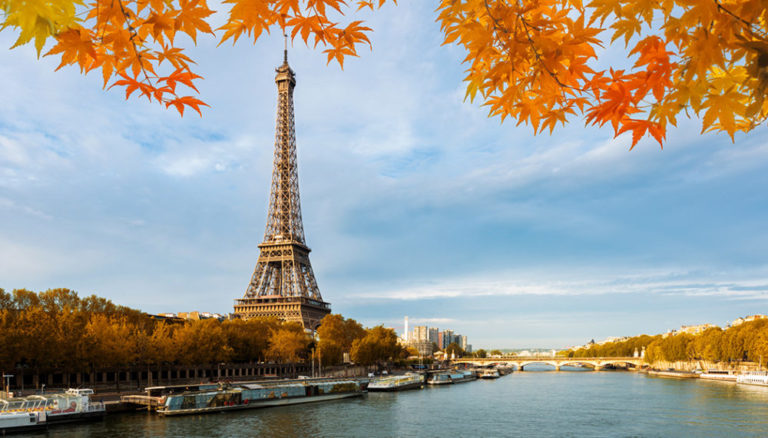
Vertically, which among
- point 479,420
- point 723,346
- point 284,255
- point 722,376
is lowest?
point 722,376

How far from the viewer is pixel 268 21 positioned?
4.05 metres

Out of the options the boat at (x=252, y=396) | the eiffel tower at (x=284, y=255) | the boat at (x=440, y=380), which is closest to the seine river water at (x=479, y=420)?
the boat at (x=252, y=396)

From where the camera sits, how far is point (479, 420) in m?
42.3

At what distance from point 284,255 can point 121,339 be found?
169 feet

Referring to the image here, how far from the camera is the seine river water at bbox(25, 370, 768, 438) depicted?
3534cm

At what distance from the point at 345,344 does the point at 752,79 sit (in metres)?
97.8

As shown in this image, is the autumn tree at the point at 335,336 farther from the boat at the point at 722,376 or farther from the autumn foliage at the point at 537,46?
the autumn foliage at the point at 537,46

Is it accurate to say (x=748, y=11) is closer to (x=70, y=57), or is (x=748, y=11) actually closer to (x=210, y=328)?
(x=70, y=57)

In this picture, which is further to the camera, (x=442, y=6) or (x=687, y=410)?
(x=687, y=410)

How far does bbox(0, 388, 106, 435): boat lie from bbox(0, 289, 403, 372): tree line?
7789 millimetres

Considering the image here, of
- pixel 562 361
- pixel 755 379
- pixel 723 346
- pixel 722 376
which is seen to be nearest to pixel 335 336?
pixel 755 379

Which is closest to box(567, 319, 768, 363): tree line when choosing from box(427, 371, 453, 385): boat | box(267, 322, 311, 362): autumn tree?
box(427, 371, 453, 385): boat

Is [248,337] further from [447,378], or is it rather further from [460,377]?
[460,377]

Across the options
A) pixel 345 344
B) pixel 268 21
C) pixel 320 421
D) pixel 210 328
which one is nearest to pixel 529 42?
pixel 268 21
